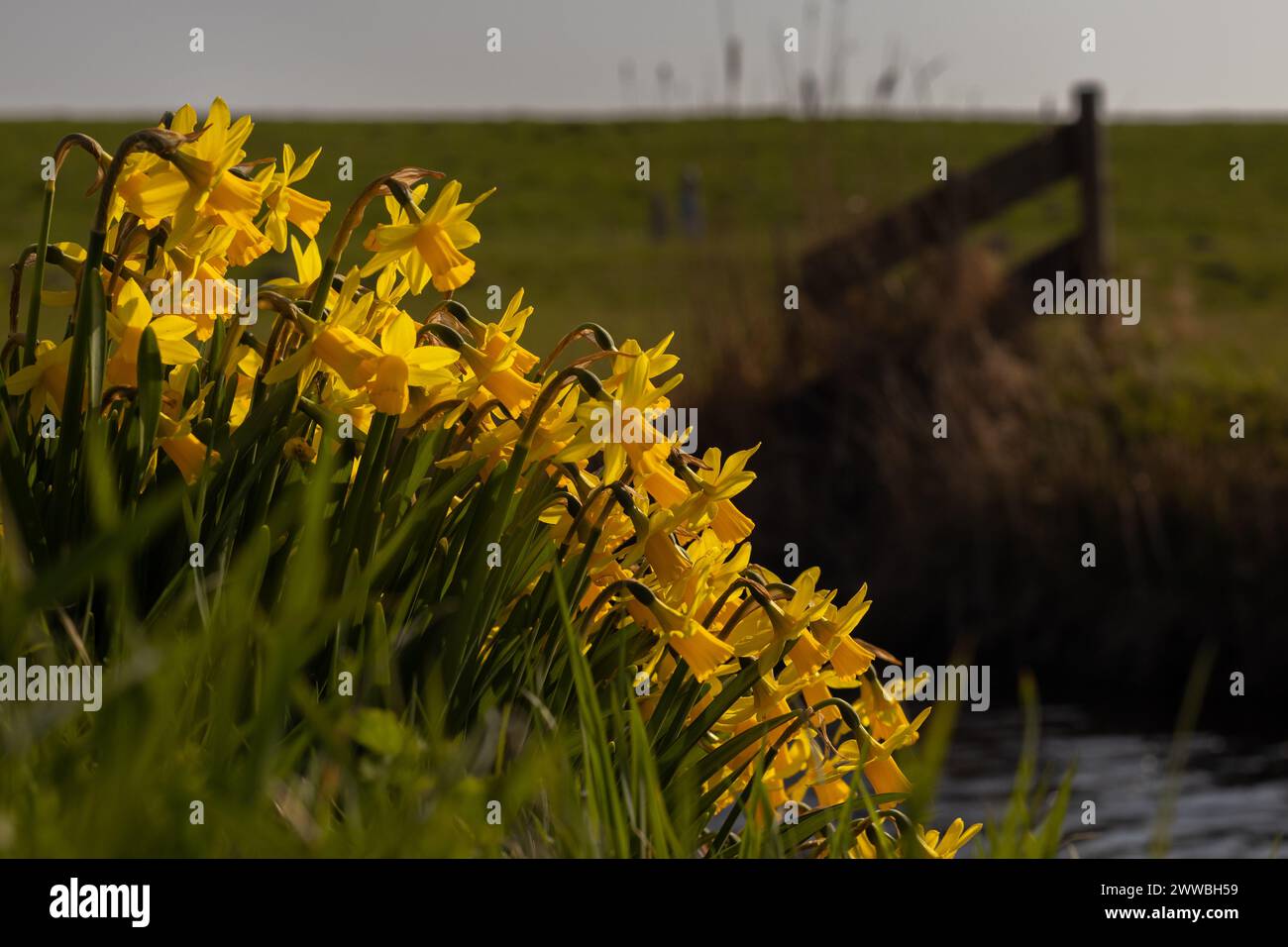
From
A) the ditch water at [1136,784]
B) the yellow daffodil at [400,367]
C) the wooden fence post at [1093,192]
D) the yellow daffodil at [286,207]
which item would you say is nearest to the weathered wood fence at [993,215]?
the wooden fence post at [1093,192]

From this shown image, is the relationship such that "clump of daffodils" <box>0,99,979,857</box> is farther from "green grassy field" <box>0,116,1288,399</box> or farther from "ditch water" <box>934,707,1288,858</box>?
"green grassy field" <box>0,116,1288,399</box>

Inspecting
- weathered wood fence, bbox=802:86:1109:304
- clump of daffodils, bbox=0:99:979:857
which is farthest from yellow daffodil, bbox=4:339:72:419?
weathered wood fence, bbox=802:86:1109:304

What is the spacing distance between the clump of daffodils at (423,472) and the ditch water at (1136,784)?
172 inches

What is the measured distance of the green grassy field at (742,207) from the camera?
9.31 m

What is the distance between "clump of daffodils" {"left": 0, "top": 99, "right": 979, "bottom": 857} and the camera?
1640 mm

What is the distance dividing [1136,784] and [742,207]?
37.8ft

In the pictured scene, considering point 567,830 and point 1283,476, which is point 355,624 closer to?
point 567,830

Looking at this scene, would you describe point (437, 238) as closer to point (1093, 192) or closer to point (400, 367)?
point (400, 367)


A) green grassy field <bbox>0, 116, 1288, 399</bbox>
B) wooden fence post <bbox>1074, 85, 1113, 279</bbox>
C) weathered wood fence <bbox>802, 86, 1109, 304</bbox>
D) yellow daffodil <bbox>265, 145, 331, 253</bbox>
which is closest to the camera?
yellow daffodil <bbox>265, 145, 331, 253</bbox>

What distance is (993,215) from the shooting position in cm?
954

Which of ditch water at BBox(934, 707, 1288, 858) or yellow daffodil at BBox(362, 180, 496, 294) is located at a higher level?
yellow daffodil at BBox(362, 180, 496, 294)

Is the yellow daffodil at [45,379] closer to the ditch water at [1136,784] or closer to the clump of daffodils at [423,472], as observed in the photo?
the clump of daffodils at [423,472]

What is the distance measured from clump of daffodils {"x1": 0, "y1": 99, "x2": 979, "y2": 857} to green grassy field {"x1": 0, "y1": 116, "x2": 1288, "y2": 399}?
21.8ft
